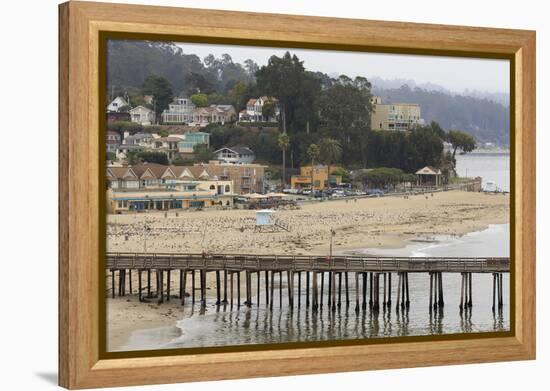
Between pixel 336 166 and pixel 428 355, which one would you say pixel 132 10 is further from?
pixel 428 355

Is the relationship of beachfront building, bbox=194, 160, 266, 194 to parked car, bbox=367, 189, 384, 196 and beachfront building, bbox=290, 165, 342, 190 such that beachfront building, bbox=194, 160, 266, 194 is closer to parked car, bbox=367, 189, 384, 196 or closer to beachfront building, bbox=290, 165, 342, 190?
beachfront building, bbox=290, 165, 342, 190

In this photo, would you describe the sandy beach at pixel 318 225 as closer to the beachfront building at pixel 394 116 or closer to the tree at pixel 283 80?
the beachfront building at pixel 394 116

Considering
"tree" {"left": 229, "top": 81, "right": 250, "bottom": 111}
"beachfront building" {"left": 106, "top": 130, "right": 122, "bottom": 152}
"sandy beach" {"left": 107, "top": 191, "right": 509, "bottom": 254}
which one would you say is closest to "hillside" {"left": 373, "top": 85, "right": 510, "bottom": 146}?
"sandy beach" {"left": 107, "top": 191, "right": 509, "bottom": 254}

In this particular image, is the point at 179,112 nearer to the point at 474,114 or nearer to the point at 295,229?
the point at 295,229

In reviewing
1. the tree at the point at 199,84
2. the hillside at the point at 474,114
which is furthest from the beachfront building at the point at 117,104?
the hillside at the point at 474,114

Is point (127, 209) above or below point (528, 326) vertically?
above

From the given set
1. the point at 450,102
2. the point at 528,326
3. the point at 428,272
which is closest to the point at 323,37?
the point at 450,102
